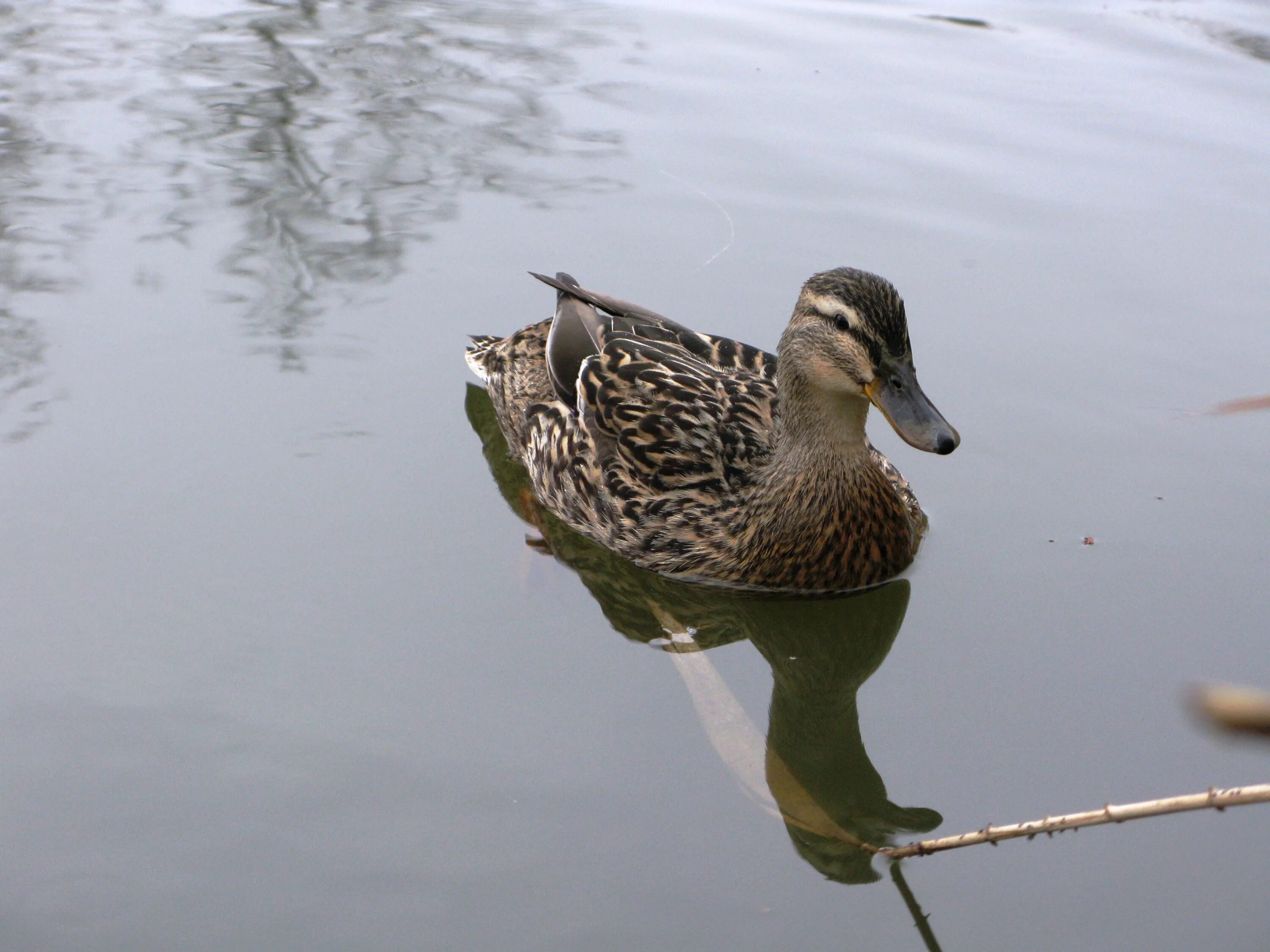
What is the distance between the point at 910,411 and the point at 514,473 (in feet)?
6.33

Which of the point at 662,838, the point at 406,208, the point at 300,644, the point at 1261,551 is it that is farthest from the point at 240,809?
the point at 406,208

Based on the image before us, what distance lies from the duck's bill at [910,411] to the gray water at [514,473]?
28.2 inches

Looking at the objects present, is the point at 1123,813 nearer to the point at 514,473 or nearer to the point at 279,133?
the point at 514,473

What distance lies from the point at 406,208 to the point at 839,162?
2415mm

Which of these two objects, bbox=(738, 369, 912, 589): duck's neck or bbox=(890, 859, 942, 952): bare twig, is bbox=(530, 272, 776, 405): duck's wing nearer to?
bbox=(738, 369, 912, 589): duck's neck

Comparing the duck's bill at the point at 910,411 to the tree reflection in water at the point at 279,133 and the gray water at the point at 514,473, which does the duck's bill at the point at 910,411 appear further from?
the tree reflection in water at the point at 279,133

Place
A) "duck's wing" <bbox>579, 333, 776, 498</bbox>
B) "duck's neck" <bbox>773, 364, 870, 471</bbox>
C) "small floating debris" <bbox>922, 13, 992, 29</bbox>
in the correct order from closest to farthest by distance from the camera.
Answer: "duck's neck" <bbox>773, 364, 870, 471</bbox>, "duck's wing" <bbox>579, 333, 776, 498</bbox>, "small floating debris" <bbox>922, 13, 992, 29</bbox>

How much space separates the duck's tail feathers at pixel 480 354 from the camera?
555 centimetres

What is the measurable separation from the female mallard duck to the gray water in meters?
0.19

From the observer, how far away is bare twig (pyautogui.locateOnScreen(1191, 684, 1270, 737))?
0.64 m

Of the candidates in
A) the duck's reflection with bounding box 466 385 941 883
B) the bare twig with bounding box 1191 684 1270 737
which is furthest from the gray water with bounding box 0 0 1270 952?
the bare twig with bounding box 1191 684 1270 737

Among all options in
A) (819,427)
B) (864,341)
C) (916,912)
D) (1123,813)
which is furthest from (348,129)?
(1123,813)

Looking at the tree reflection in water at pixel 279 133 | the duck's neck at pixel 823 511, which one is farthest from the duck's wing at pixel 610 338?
the tree reflection in water at pixel 279 133

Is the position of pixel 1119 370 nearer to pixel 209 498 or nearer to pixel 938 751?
pixel 938 751
